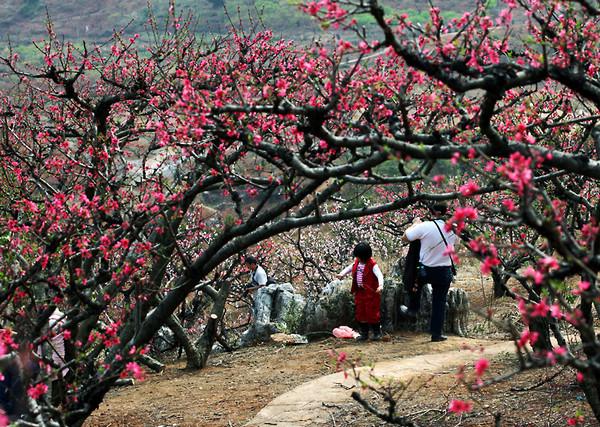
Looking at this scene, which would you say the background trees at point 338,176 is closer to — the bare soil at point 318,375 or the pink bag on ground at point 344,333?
the bare soil at point 318,375

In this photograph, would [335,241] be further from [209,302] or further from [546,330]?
[546,330]

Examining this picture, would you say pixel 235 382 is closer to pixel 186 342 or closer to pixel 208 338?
pixel 186 342

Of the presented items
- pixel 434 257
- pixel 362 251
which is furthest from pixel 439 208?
pixel 362 251

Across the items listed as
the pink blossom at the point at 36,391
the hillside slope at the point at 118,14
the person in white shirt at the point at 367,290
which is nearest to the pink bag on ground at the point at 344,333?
the person in white shirt at the point at 367,290

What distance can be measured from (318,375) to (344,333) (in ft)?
6.53

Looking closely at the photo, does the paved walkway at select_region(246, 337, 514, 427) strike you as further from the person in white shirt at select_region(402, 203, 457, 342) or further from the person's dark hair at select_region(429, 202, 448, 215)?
the person's dark hair at select_region(429, 202, 448, 215)

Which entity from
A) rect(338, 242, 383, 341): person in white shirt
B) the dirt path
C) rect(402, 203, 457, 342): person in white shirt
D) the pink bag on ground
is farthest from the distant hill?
rect(402, 203, 457, 342): person in white shirt

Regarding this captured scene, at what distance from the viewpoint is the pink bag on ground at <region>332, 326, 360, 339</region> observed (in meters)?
11.4

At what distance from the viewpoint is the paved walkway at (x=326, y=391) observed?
754cm

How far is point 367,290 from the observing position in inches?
435

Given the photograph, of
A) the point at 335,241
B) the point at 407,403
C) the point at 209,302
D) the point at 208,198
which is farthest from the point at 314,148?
the point at 208,198

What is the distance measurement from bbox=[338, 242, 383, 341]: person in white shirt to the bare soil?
258 mm

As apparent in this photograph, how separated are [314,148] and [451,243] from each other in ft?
11.5

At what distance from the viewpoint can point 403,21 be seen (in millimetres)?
4934
